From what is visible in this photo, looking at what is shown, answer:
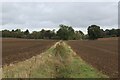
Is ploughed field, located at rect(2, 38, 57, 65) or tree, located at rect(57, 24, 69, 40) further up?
tree, located at rect(57, 24, 69, 40)

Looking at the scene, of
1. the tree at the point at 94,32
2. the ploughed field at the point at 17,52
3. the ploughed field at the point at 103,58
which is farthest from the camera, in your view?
the tree at the point at 94,32

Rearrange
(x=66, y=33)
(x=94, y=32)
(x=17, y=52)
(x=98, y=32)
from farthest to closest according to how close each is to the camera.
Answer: (x=66, y=33) < (x=98, y=32) < (x=94, y=32) < (x=17, y=52)

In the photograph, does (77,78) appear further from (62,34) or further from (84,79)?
(62,34)

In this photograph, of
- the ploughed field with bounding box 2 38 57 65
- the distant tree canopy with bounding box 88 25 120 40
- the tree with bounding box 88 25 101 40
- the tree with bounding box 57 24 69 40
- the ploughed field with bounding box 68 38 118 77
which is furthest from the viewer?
the tree with bounding box 57 24 69 40

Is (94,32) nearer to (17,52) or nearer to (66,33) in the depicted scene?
(66,33)

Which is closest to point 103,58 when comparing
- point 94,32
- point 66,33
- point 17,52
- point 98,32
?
point 17,52

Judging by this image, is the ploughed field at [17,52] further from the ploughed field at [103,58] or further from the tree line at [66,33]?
the tree line at [66,33]

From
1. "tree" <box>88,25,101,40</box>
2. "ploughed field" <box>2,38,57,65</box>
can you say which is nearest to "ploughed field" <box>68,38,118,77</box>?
"ploughed field" <box>2,38,57,65</box>

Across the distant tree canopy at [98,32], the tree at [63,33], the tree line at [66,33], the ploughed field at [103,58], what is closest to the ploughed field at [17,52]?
the ploughed field at [103,58]

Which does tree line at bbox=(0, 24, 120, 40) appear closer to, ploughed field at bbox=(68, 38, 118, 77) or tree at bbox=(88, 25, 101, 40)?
tree at bbox=(88, 25, 101, 40)

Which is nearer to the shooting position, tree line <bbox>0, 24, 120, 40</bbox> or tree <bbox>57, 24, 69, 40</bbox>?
tree line <bbox>0, 24, 120, 40</bbox>

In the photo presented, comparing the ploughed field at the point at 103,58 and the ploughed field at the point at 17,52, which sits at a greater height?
the ploughed field at the point at 17,52

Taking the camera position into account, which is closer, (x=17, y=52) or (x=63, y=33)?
(x=17, y=52)

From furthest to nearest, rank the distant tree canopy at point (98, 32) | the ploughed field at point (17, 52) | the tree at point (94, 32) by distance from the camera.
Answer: the tree at point (94, 32) < the distant tree canopy at point (98, 32) < the ploughed field at point (17, 52)
